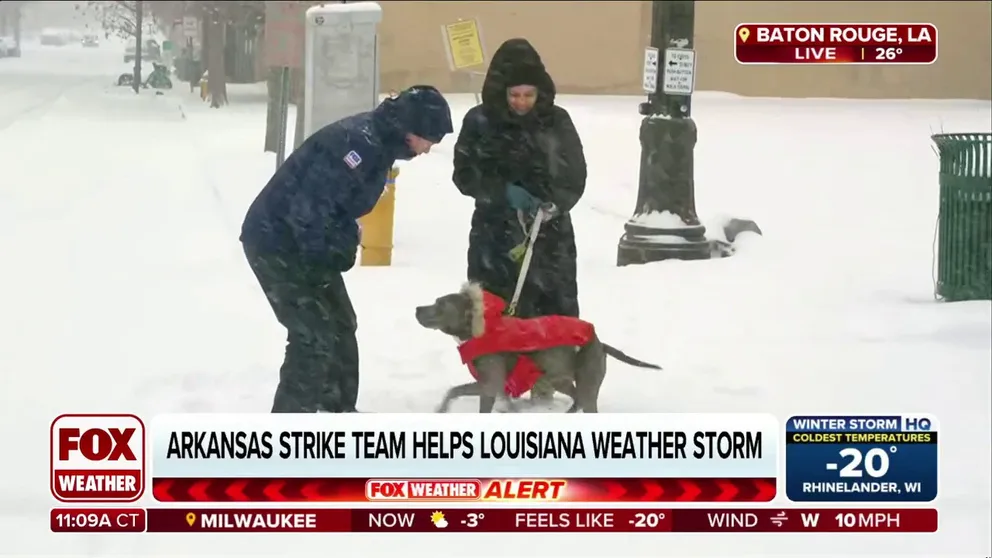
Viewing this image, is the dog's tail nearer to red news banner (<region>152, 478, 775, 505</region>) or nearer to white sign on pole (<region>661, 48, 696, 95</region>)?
red news banner (<region>152, 478, 775, 505</region>)

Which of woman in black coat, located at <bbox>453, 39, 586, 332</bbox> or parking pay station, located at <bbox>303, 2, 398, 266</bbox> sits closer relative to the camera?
woman in black coat, located at <bbox>453, 39, 586, 332</bbox>

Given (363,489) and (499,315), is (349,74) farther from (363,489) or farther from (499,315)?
(363,489)

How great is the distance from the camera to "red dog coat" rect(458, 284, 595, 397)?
388cm

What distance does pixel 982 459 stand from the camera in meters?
3.60

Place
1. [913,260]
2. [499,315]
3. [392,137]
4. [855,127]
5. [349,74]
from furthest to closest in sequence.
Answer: [913,260], [349,74], [855,127], [499,315], [392,137]

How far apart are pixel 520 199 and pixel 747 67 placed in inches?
39.4

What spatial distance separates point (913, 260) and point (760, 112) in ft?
5.18

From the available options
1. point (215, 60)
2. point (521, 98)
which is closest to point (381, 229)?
point (215, 60)

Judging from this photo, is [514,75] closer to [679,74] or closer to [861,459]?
[679,74]

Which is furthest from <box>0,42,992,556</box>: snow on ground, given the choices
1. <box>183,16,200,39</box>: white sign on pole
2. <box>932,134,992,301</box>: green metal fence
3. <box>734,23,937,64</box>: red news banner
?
<box>734,23,937,64</box>: red news banner

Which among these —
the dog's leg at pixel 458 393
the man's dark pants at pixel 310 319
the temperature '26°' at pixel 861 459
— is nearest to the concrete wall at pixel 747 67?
the man's dark pants at pixel 310 319

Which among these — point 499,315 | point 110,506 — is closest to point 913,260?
point 499,315

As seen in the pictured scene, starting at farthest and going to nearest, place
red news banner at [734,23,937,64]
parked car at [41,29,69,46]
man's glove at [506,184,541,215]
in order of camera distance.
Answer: man's glove at [506,184,541,215], parked car at [41,29,69,46], red news banner at [734,23,937,64]

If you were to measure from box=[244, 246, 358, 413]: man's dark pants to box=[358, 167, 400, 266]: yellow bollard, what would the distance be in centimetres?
50
